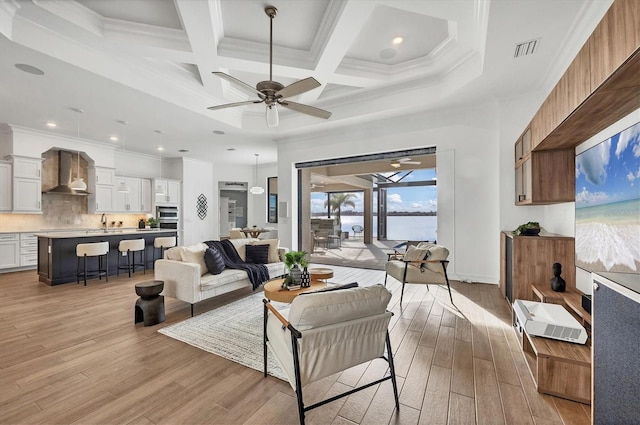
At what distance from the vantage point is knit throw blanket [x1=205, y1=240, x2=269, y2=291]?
13.7ft

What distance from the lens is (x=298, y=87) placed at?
287 centimetres

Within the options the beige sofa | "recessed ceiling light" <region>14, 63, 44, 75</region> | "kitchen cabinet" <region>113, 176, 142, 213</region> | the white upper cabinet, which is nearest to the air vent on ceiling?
the beige sofa

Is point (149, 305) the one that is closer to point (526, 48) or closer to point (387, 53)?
point (387, 53)

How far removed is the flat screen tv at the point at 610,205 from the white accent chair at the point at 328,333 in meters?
→ 1.75

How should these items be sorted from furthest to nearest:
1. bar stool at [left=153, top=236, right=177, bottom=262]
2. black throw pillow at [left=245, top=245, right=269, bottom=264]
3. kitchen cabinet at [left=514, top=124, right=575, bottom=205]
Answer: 1. bar stool at [left=153, top=236, right=177, bottom=262]
2. black throw pillow at [left=245, top=245, right=269, bottom=264]
3. kitchen cabinet at [left=514, top=124, right=575, bottom=205]

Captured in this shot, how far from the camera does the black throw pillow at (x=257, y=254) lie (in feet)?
15.5

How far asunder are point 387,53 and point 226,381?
4.50 meters

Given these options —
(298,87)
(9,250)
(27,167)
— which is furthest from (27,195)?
(298,87)

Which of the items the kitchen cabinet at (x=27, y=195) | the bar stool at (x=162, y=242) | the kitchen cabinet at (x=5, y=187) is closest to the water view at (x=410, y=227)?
the bar stool at (x=162, y=242)

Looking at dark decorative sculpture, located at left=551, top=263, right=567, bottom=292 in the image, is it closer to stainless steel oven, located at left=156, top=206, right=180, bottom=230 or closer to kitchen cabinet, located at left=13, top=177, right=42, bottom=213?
stainless steel oven, located at left=156, top=206, right=180, bottom=230

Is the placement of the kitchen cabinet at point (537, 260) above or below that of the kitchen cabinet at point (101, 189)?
below

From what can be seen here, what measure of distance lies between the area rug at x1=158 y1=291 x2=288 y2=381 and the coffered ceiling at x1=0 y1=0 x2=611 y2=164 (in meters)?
3.38

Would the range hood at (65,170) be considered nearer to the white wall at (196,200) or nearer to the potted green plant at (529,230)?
the white wall at (196,200)

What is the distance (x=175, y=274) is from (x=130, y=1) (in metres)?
3.15
